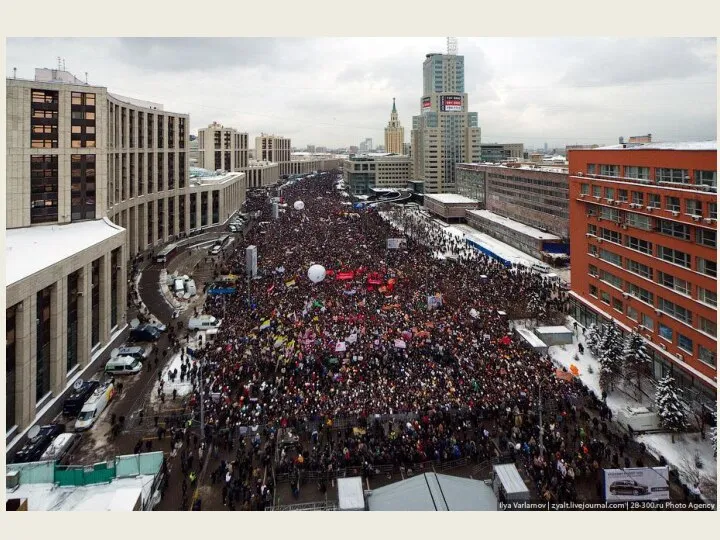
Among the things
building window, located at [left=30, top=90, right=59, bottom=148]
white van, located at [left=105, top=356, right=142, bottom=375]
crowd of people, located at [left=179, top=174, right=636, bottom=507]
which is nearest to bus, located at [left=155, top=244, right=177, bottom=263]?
crowd of people, located at [left=179, top=174, right=636, bottom=507]

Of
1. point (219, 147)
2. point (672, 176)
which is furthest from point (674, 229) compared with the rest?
point (219, 147)

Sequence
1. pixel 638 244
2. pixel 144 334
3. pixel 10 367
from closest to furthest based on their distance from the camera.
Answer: pixel 10 367 → pixel 638 244 → pixel 144 334

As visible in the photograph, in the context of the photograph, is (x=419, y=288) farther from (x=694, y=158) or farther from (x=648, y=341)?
(x=694, y=158)

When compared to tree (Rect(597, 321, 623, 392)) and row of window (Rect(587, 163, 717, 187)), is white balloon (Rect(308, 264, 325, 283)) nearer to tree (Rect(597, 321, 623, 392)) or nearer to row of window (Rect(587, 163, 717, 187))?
row of window (Rect(587, 163, 717, 187))

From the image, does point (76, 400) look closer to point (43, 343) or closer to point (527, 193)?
point (43, 343)

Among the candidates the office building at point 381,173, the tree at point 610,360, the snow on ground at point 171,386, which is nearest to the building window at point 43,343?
the snow on ground at point 171,386

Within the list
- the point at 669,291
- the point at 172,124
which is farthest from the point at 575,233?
the point at 172,124
